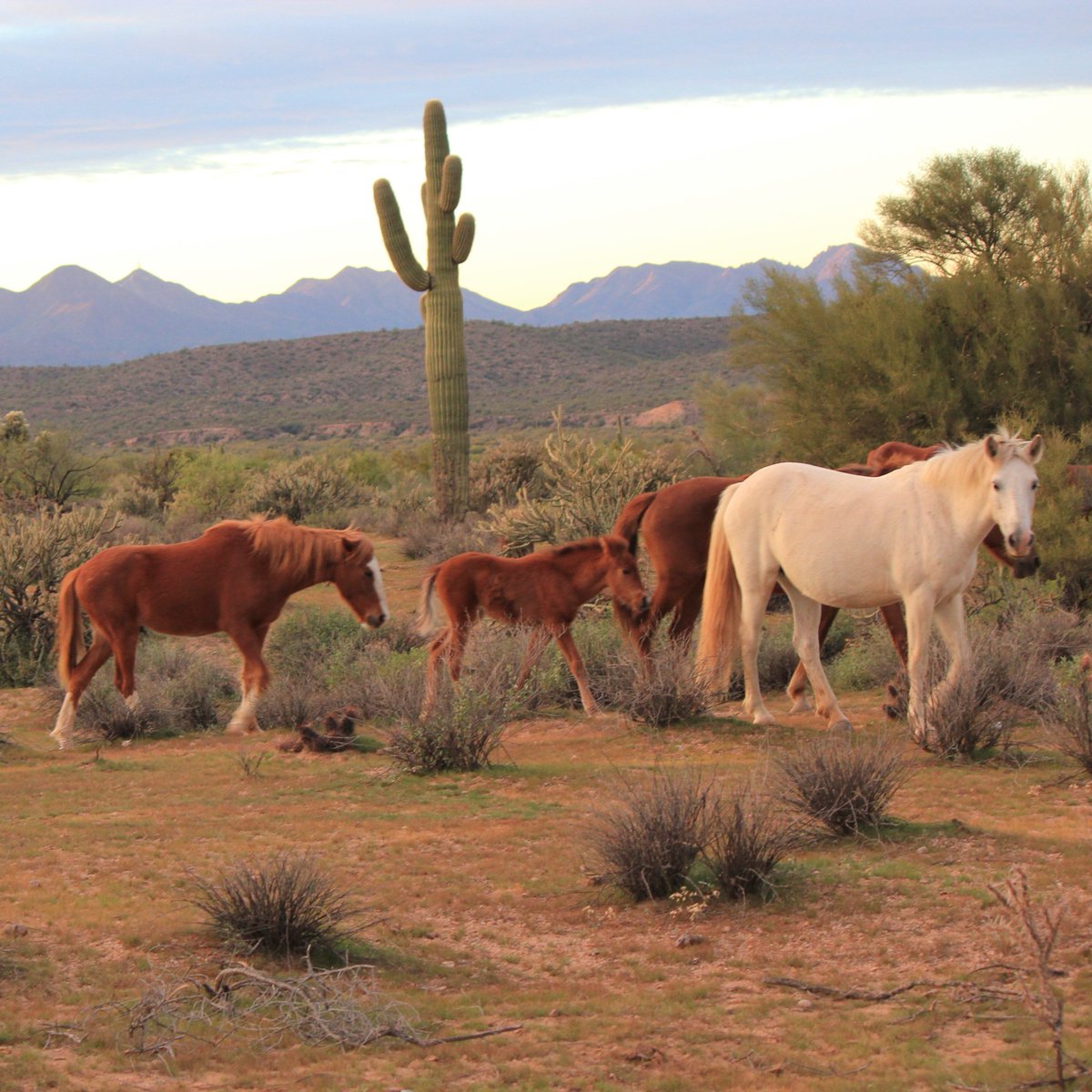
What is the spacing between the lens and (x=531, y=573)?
1095 centimetres

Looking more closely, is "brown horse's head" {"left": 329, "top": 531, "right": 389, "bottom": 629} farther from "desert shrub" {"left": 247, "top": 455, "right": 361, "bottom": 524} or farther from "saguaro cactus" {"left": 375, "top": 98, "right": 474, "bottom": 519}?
"desert shrub" {"left": 247, "top": 455, "right": 361, "bottom": 524}

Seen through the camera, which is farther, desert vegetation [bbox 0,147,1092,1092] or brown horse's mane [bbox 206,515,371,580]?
brown horse's mane [bbox 206,515,371,580]

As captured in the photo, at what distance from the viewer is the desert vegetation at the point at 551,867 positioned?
4781 mm

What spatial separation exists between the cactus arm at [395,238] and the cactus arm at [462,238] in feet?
2.16

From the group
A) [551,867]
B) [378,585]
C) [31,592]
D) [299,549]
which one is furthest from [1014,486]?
[31,592]

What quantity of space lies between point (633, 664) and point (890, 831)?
3.81 metres

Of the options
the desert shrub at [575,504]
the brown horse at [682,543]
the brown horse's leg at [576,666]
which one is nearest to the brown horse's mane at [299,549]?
the brown horse's leg at [576,666]

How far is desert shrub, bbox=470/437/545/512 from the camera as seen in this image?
2575 cm

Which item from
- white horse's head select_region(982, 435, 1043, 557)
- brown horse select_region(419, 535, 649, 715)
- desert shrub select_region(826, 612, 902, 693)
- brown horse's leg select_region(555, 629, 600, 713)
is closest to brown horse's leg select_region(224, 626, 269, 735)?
brown horse select_region(419, 535, 649, 715)

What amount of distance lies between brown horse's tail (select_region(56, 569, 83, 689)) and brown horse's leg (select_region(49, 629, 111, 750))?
6 cm

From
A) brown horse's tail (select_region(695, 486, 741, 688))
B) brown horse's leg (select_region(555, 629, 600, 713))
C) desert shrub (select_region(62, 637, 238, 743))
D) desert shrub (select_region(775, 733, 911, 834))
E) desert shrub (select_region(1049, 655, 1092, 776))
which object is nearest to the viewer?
Result: desert shrub (select_region(775, 733, 911, 834))

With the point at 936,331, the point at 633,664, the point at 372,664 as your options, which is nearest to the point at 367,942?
the point at 633,664

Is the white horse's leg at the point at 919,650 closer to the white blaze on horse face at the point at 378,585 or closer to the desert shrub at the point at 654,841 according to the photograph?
the desert shrub at the point at 654,841

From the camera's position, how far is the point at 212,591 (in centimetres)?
1119
